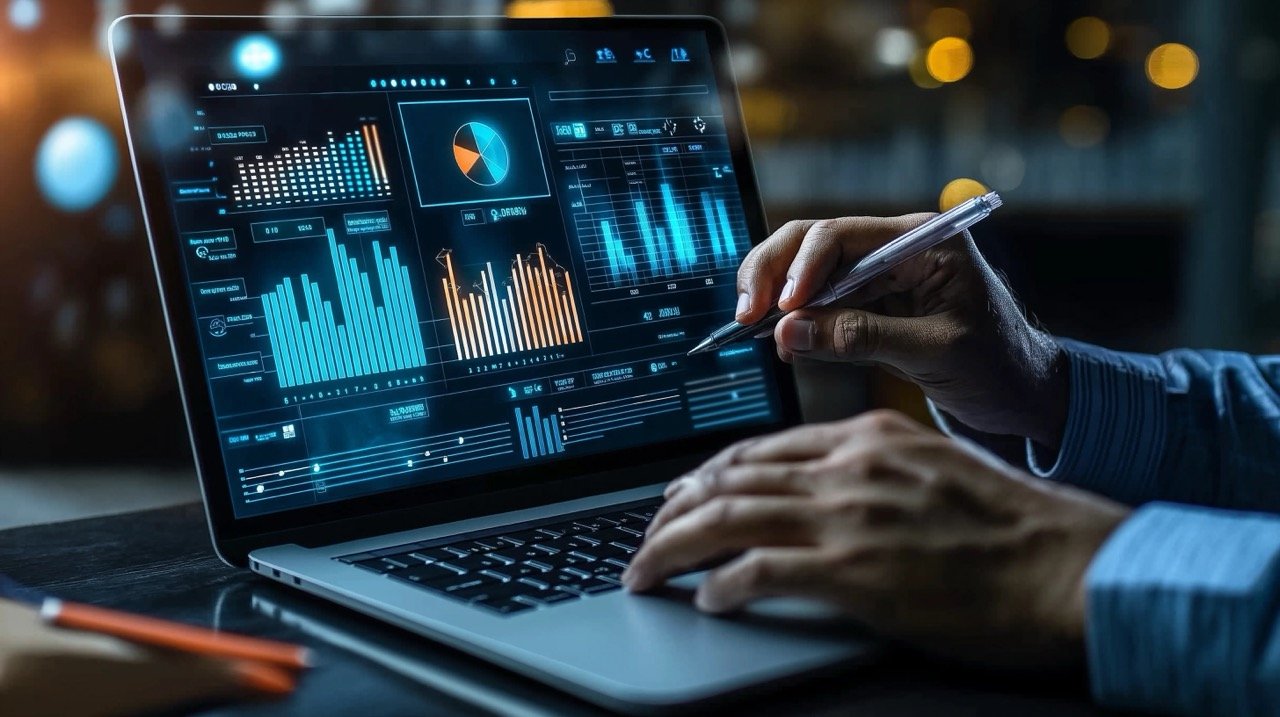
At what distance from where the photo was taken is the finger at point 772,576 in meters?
0.51

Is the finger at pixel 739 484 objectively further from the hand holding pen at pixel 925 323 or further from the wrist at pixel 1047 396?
the wrist at pixel 1047 396

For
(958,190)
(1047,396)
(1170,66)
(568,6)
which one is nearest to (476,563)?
(1047,396)

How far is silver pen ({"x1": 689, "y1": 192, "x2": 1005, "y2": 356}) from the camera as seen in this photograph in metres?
0.83

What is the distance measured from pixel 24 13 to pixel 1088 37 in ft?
7.48

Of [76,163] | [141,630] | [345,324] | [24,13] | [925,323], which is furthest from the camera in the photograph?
[76,163]

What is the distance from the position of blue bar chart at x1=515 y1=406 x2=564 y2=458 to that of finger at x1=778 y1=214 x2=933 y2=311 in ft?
0.65

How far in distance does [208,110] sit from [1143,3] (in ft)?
Result: 8.34

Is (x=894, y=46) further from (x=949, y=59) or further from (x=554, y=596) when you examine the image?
(x=554, y=596)

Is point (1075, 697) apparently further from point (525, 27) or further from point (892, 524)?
point (525, 27)

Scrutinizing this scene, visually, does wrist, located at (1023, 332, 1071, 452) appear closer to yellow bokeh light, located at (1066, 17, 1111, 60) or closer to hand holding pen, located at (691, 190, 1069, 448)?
hand holding pen, located at (691, 190, 1069, 448)

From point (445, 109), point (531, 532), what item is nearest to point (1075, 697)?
point (531, 532)

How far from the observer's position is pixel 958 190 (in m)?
2.75

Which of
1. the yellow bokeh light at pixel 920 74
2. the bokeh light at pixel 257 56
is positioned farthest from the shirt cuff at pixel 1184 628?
the yellow bokeh light at pixel 920 74

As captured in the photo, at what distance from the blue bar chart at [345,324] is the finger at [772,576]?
36cm
